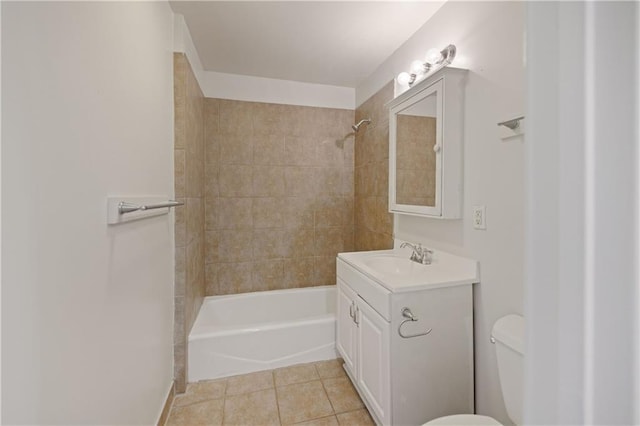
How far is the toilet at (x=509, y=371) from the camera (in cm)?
104

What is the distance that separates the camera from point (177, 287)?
1857 millimetres

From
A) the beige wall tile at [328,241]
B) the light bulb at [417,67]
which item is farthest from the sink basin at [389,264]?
the light bulb at [417,67]

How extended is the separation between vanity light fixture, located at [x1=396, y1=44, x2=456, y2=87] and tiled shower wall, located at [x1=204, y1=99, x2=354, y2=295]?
3.57 feet

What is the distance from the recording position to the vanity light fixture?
161 centimetres

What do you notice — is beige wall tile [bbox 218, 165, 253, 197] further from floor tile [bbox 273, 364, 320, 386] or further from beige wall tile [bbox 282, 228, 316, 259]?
floor tile [bbox 273, 364, 320, 386]

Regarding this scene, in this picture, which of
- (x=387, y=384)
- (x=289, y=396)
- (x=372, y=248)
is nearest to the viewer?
(x=387, y=384)

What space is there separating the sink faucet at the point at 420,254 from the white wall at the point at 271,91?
1.74 metres

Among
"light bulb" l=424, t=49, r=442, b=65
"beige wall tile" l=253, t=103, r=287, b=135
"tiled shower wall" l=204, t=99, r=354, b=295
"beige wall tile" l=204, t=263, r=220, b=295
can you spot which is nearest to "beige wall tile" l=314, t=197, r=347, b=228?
"tiled shower wall" l=204, t=99, r=354, b=295

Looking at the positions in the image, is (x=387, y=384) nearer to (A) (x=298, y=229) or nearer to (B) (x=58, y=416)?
(B) (x=58, y=416)

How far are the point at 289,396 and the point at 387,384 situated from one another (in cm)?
78

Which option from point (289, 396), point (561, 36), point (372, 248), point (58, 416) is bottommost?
point (289, 396)

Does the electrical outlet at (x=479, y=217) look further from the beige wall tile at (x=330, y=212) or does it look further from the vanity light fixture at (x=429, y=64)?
the beige wall tile at (x=330, y=212)

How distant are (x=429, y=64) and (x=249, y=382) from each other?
2379 millimetres

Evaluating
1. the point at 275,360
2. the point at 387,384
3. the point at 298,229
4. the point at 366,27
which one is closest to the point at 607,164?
the point at 387,384
